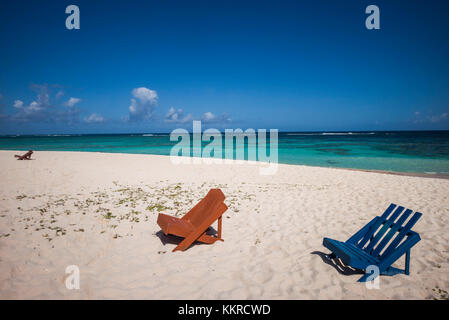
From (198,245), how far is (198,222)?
496 millimetres

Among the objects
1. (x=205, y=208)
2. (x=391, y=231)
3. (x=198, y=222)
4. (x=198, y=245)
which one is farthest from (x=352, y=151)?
(x=198, y=245)

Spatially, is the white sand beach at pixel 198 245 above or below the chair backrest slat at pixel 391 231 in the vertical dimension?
below

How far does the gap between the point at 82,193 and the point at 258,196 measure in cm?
649

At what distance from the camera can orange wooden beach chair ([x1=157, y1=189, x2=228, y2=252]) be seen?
4.69 meters

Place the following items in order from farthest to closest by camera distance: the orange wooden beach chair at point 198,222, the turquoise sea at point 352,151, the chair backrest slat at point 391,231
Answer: the turquoise sea at point 352,151
the orange wooden beach chair at point 198,222
the chair backrest slat at point 391,231

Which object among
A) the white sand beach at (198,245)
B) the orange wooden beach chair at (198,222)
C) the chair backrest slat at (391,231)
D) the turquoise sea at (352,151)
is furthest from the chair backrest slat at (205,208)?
the turquoise sea at (352,151)

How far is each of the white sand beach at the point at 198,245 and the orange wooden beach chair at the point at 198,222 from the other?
0.22 m

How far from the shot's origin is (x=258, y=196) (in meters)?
8.88

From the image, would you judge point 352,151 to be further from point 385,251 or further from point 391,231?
point 385,251

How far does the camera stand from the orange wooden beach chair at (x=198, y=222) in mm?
4691

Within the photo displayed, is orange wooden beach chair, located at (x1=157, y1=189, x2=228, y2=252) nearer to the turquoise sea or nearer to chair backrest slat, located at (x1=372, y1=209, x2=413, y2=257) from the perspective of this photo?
chair backrest slat, located at (x1=372, y1=209, x2=413, y2=257)

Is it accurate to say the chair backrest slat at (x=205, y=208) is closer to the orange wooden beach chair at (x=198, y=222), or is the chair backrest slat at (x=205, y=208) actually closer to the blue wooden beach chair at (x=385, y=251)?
the orange wooden beach chair at (x=198, y=222)

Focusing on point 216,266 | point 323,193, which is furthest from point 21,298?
point 323,193
